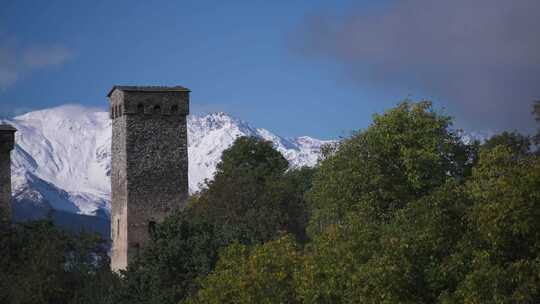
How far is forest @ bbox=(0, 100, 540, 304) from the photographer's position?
25.6m

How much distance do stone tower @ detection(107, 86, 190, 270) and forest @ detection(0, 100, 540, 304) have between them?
1553 mm

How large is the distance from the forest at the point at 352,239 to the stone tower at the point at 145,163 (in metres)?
1.55

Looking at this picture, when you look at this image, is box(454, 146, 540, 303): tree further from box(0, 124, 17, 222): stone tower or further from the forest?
box(0, 124, 17, 222): stone tower

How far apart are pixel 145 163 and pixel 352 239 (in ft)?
62.0

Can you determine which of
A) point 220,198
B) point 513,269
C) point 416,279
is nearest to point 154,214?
point 220,198

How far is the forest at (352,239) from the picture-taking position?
84.0 ft

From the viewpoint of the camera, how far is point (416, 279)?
26.8 meters

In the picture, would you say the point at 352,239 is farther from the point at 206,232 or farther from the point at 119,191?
the point at 119,191

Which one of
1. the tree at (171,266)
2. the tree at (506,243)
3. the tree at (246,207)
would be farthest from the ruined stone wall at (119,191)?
the tree at (506,243)

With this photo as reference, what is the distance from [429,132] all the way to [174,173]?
1120 centimetres

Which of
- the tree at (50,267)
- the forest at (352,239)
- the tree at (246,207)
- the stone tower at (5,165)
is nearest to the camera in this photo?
the forest at (352,239)

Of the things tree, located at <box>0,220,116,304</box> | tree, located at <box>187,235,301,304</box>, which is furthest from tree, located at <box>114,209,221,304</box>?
tree, located at <box>187,235,301,304</box>

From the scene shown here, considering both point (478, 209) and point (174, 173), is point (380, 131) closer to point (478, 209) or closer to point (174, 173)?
point (174, 173)

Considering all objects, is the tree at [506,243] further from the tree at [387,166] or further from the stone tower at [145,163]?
the stone tower at [145,163]
